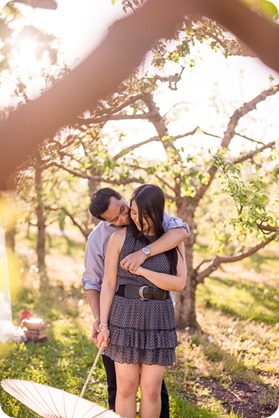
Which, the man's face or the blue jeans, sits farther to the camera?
the blue jeans

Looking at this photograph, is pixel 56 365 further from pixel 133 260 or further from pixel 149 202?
pixel 149 202

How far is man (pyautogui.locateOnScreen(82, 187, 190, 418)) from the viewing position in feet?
9.04

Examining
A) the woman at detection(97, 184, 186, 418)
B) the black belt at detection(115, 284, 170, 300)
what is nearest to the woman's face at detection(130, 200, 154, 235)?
the woman at detection(97, 184, 186, 418)

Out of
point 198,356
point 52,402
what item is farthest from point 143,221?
point 198,356

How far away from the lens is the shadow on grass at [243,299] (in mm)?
6823

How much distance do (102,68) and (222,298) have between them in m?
6.76

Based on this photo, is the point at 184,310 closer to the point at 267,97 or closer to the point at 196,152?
the point at 196,152

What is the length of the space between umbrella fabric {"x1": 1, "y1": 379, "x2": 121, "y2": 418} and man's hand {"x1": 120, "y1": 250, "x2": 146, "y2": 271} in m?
0.62

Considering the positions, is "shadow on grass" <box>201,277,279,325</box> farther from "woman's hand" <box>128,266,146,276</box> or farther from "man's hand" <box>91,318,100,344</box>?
"woman's hand" <box>128,266,146,276</box>

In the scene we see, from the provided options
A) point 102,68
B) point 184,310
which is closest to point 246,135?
point 184,310

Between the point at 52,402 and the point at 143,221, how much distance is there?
0.93 meters

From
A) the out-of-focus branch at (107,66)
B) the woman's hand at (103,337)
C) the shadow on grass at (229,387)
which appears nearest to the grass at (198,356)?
the shadow on grass at (229,387)

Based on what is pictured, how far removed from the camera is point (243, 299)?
25.5 feet

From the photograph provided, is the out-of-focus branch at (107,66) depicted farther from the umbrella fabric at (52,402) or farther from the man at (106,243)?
the umbrella fabric at (52,402)
